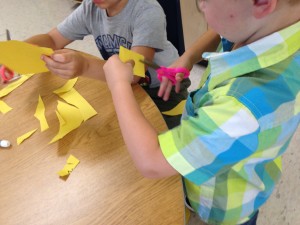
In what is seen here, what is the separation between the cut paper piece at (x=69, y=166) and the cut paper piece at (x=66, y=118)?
75 mm

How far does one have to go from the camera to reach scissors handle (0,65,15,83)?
34.9 inches

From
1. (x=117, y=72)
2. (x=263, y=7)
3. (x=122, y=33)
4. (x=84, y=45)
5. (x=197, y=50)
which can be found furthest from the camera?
(x=84, y=45)

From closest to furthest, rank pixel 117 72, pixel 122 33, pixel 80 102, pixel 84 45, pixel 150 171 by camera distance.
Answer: pixel 150 171 < pixel 117 72 < pixel 80 102 < pixel 122 33 < pixel 84 45

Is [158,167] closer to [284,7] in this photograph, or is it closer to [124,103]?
[124,103]

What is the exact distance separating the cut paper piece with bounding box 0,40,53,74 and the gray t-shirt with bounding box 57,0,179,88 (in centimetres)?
32

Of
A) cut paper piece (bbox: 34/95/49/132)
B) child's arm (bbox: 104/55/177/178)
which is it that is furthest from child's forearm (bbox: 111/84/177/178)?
cut paper piece (bbox: 34/95/49/132)

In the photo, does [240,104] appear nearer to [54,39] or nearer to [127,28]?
[127,28]

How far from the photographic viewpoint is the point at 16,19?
100 inches

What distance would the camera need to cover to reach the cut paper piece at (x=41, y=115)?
0.74 meters

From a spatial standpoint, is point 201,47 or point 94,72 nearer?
point 94,72

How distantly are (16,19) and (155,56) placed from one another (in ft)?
6.23

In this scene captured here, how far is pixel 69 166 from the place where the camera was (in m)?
0.65

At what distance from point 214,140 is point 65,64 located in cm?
47

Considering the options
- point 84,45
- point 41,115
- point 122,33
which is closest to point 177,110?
point 122,33
